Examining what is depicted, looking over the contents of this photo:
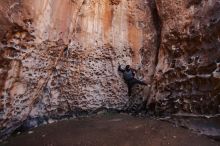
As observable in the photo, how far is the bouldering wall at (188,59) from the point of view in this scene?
732 cm

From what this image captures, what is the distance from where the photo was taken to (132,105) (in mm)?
9258

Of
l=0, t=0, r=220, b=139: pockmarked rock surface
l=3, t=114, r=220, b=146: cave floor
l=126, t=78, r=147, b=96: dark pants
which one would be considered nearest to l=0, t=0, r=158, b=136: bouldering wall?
l=0, t=0, r=220, b=139: pockmarked rock surface

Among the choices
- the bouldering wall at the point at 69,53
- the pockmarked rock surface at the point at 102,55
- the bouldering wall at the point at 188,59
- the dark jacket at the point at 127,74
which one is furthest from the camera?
the dark jacket at the point at 127,74

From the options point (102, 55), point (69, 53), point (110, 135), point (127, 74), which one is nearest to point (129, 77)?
point (127, 74)

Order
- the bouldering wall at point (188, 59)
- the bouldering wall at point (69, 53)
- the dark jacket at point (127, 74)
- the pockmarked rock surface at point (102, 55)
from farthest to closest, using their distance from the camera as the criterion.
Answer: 1. the dark jacket at point (127, 74)
2. the bouldering wall at point (188, 59)
3. the pockmarked rock surface at point (102, 55)
4. the bouldering wall at point (69, 53)

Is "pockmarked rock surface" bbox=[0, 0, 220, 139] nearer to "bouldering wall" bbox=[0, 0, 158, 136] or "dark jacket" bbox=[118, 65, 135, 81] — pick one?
"bouldering wall" bbox=[0, 0, 158, 136]

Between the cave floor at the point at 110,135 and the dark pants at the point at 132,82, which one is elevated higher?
the dark pants at the point at 132,82

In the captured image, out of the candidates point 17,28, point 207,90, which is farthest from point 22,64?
point 207,90

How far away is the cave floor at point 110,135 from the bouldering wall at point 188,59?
78 centimetres

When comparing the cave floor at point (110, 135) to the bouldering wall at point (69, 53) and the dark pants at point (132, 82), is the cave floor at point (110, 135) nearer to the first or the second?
the bouldering wall at point (69, 53)

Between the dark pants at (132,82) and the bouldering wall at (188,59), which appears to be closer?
the bouldering wall at (188,59)

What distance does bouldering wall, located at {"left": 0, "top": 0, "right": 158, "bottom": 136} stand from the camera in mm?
6691

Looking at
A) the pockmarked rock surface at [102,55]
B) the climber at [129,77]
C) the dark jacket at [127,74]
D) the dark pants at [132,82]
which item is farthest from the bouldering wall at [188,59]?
the dark jacket at [127,74]

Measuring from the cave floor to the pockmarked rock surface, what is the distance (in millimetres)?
533
